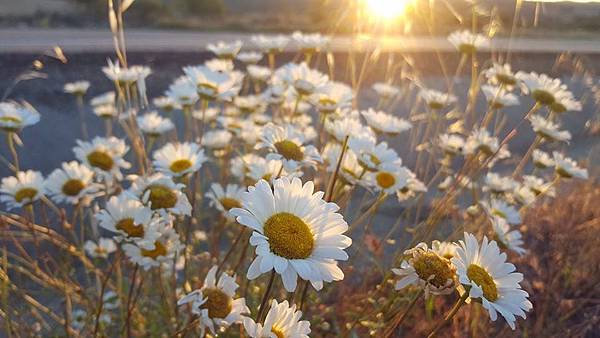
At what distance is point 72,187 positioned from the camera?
2.01m

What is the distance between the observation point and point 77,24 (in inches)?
447

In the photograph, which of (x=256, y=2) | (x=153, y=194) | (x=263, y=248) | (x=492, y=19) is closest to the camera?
(x=263, y=248)

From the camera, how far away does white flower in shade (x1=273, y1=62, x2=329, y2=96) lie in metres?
2.22

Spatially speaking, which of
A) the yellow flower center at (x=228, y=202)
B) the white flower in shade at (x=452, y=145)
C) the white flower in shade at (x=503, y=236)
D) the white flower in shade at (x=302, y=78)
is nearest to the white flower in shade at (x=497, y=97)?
the white flower in shade at (x=452, y=145)

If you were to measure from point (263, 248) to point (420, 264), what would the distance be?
38cm

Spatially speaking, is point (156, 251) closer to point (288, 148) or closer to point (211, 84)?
point (288, 148)

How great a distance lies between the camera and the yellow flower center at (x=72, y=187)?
200 cm

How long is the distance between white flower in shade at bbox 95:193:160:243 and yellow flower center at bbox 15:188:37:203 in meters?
0.40

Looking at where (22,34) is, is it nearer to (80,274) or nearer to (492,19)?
(80,274)

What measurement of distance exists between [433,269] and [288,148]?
0.63 meters

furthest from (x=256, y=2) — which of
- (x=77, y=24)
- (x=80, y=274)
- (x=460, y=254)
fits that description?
(x=460, y=254)

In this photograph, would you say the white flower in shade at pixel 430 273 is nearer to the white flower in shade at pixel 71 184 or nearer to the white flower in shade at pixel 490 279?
the white flower in shade at pixel 490 279

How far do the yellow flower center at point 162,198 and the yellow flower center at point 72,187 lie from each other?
49 centimetres

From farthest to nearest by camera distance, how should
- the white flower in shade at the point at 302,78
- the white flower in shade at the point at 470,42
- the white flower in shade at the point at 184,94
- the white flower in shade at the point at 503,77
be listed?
the white flower in shade at the point at 470,42 → the white flower in shade at the point at 503,77 → the white flower in shade at the point at 184,94 → the white flower in shade at the point at 302,78
